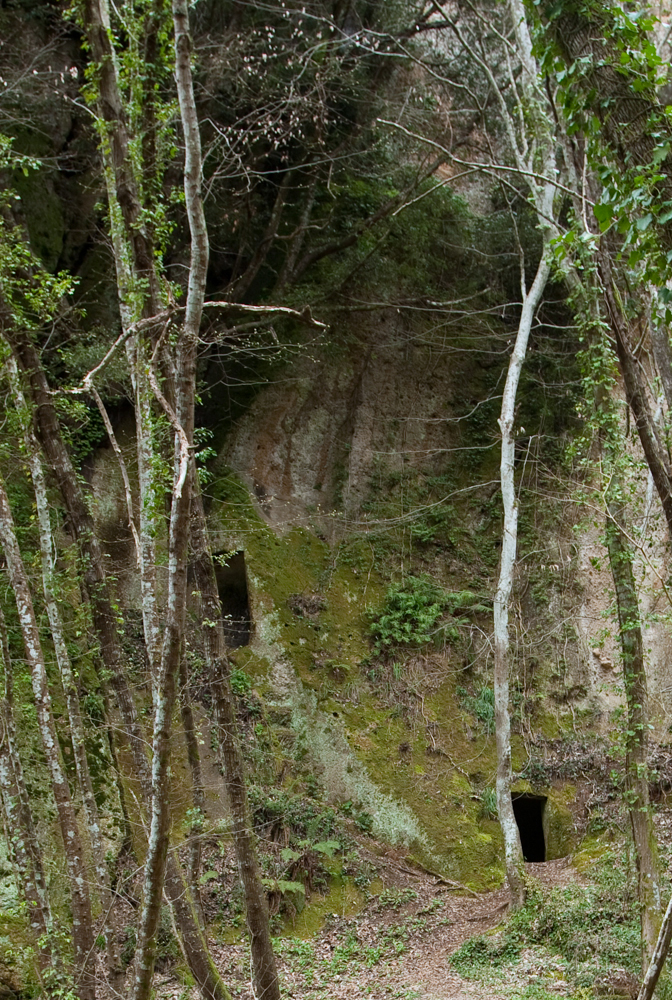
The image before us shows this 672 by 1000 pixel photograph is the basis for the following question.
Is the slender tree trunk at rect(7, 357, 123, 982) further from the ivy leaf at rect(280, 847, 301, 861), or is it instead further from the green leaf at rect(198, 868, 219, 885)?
the ivy leaf at rect(280, 847, 301, 861)

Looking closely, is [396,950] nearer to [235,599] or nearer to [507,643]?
[507,643]

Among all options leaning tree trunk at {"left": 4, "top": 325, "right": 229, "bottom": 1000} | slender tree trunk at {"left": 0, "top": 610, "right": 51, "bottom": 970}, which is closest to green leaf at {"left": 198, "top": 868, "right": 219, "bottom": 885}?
leaning tree trunk at {"left": 4, "top": 325, "right": 229, "bottom": 1000}

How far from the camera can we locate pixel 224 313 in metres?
13.3

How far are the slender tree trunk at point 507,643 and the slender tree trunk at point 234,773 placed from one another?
361cm

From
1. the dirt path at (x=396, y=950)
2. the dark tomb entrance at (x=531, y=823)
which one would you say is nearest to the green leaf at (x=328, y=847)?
the dirt path at (x=396, y=950)

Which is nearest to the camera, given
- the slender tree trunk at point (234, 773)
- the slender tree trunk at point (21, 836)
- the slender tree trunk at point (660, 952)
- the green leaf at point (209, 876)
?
the slender tree trunk at point (660, 952)

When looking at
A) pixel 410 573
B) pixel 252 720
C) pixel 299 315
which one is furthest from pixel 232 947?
pixel 299 315

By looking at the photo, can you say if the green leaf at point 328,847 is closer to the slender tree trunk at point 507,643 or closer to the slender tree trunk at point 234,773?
the slender tree trunk at point 507,643

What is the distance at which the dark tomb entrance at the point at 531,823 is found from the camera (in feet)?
37.7

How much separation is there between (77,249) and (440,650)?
30.5 ft

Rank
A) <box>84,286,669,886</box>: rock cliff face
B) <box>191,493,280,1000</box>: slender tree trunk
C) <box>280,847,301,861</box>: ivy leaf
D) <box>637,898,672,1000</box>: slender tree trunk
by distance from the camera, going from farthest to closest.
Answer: <box>84,286,669,886</box>: rock cliff face, <box>280,847,301,861</box>: ivy leaf, <box>191,493,280,1000</box>: slender tree trunk, <box>637,898,672,1000</box>: slender tree trunk

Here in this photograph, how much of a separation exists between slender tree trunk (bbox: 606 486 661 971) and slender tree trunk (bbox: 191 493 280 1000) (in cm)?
370

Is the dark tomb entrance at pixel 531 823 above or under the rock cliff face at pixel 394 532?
under

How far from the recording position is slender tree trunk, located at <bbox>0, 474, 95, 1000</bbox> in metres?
6.55
